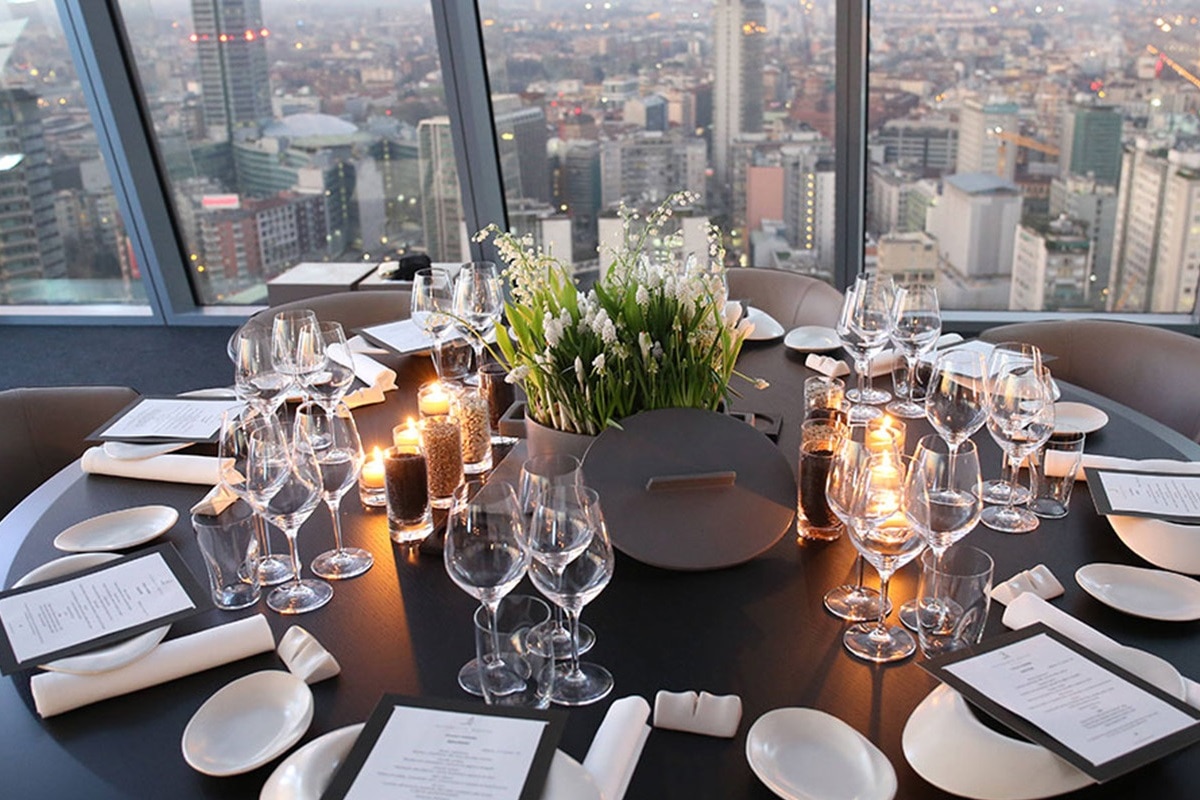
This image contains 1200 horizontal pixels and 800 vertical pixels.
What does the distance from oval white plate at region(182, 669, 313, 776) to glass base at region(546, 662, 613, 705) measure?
12.1 inches

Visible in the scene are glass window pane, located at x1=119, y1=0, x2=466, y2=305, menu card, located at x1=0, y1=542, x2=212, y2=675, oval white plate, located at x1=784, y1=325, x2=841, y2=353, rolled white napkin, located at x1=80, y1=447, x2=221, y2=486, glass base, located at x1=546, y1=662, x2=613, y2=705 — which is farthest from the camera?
glass window pane, located at x1=119, y1=0, x2=466, y2=305

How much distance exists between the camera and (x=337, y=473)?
170 cm

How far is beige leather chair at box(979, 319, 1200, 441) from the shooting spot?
8.32 feet

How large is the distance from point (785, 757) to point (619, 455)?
2.06ft

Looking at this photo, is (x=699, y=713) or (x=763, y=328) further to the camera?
(x=763, y=328)

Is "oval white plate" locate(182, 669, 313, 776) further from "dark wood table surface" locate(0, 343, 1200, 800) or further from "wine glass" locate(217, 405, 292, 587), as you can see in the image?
"wine glass" locate(217, 405, 292, 587)

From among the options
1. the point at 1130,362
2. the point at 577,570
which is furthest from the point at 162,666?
the point at 1130,362

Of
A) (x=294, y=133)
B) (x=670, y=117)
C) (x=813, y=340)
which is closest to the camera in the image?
(x=813, y=340)

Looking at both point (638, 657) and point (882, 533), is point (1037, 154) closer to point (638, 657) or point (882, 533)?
point (882, 533)

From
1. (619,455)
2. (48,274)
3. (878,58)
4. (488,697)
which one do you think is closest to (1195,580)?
(619,455)

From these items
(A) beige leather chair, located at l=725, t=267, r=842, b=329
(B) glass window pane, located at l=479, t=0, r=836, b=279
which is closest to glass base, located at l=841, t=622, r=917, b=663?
(A) beige leather chair, located at l=725, t=267, r=842, b=329

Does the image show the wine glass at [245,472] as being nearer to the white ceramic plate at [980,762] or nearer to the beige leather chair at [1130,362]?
the white ceramic plate at [980,762]

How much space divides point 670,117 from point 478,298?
2.63m

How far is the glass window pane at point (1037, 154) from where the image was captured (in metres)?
4.18
